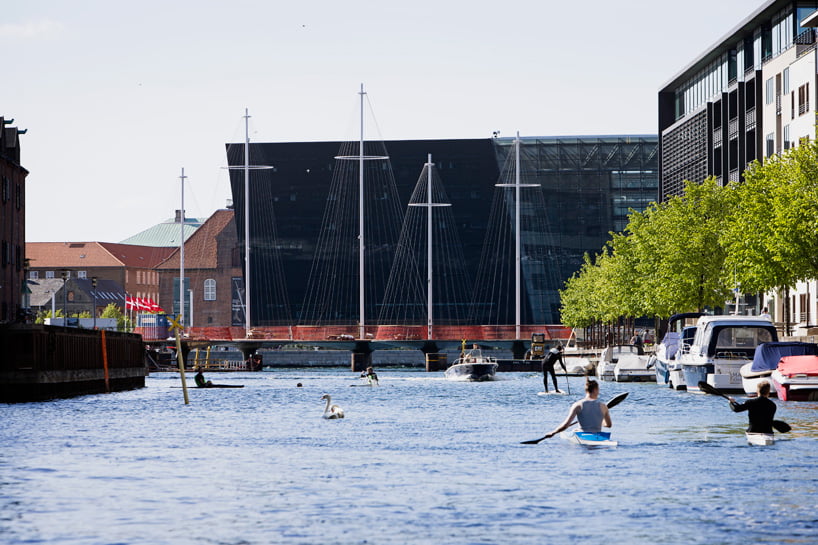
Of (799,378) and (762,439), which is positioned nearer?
(762,439)

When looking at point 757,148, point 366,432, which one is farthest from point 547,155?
point 366,432

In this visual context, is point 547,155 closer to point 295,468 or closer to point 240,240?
point 240,240

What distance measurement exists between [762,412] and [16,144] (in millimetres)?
81239

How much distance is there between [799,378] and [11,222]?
6588 cm

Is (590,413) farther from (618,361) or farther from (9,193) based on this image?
(9,193)

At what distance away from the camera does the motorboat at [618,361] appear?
8950 centimetres

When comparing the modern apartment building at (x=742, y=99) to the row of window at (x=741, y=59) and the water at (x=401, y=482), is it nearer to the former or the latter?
the row of window at (x=741, y=59)

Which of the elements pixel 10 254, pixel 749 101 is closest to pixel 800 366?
pixel 749 101

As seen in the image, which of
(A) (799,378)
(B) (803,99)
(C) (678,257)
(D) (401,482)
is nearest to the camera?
(D) (401,482)

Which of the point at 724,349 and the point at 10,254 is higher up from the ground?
the point at 10,254

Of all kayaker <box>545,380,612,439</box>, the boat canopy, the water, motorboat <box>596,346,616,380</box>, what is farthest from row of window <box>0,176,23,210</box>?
kayaker <box>545,380,612,439</box>

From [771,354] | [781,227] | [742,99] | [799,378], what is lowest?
[799,378]

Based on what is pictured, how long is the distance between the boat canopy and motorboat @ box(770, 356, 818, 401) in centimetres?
208

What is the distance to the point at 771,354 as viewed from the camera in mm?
55406
